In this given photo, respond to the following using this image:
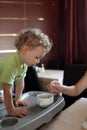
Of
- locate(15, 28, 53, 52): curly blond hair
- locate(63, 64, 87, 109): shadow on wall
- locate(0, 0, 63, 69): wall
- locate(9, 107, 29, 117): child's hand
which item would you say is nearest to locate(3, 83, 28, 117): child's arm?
locate(9, 107, 29, 117): child's hand

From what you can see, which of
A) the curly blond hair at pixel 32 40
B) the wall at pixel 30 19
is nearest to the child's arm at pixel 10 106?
the curly blond hair at pixel 32 40

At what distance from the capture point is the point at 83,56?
10.4 feet

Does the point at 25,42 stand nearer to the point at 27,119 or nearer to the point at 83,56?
the point at 27,119

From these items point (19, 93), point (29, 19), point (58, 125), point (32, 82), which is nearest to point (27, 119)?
point (58, 125)

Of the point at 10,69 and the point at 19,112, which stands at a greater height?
the point at 10,69

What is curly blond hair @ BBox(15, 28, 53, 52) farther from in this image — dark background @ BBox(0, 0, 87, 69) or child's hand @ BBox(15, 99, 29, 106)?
dark background @ BBox(0, 0, 87, 69)

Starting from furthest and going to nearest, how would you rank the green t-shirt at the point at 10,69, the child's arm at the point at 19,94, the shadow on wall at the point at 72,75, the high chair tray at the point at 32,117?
the shadow on wall at the point at 72,75 → the child's arm at the point at 19,94 → the green t-shirt at the point at 10,69 → the high chair tray at the point at 32,117


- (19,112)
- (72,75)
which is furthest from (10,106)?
(72,75)

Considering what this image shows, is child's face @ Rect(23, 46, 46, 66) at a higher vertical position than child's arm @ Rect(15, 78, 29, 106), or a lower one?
higher

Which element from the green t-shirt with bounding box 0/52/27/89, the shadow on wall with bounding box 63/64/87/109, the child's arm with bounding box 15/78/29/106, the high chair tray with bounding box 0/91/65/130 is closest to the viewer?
the high chair tray with bounding box 0/91/65/130

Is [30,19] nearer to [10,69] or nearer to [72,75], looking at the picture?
[72,75]

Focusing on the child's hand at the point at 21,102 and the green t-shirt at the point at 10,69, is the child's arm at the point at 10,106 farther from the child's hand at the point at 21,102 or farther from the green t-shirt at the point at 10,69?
the child's hand at the point at 21,102

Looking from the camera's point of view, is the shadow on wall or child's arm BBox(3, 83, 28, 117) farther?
the shadow on wall

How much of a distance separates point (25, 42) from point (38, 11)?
2.00m
